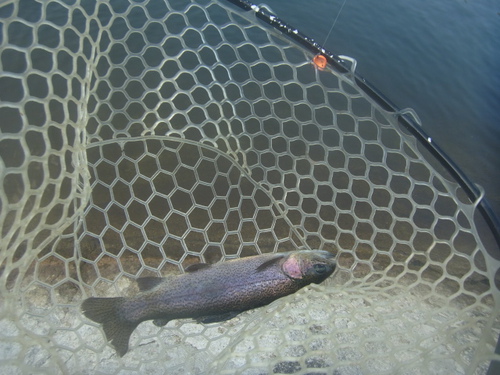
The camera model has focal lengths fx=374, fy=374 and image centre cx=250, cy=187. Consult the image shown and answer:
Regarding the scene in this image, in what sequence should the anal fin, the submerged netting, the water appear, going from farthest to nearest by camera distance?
the water < the submerged netting < the anal fin

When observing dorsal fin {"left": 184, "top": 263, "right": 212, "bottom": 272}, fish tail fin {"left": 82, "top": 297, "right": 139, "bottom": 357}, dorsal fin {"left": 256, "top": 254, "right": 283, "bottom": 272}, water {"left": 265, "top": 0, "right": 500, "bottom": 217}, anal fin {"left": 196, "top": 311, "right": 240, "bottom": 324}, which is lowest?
fish tail fin {"left": 82, "top": 297, "right": 139, "bottom": 357}

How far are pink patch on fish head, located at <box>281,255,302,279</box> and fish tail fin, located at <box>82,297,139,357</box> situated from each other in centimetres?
129

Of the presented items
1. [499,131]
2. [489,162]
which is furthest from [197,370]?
[499,131]

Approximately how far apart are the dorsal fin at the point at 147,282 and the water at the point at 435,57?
20.8 feet

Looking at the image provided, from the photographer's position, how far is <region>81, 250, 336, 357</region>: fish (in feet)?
9.64

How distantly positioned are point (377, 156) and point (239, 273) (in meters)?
4.36

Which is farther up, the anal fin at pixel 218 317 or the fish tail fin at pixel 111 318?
the anal fin at pixel 218 317

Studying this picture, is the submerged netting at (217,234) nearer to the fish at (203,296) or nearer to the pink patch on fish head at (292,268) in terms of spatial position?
the fish at (203,296)

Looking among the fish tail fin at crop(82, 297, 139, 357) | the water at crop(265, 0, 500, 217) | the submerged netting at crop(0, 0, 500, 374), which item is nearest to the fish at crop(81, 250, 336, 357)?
the fish tail fin at crop(82, 297, 139, 357)

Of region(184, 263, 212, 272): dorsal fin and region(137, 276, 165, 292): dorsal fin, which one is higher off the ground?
region(184, 263, 212, 272): dorsal fin

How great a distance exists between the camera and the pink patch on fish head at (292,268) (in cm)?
297

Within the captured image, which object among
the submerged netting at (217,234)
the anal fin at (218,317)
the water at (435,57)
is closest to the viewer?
the anal fin at (218,317)

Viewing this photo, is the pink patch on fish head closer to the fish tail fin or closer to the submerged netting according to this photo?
the submerged netting

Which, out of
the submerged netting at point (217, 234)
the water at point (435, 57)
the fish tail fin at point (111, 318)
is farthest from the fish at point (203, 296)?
the water at point (435, 57)
